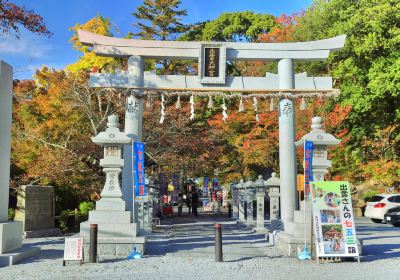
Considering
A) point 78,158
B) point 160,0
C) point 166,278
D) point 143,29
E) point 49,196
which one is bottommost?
point 166,278

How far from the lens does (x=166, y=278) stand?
770 centimetres

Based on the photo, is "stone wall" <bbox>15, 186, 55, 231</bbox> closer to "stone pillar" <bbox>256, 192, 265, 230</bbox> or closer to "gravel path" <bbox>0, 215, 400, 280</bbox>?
"gravel path" <bbox>0, 215, 400, 280</bbox>

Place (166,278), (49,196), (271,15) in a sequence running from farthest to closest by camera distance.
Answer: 1. (271,15)
2. (49,196)
3. (166,278)

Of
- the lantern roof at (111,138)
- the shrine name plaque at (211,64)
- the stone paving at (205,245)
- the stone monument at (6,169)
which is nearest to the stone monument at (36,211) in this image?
the stone paving at (205,245)

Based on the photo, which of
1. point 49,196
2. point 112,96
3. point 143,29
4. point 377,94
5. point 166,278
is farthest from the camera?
point 143,29

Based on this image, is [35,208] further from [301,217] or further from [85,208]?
[301,217]

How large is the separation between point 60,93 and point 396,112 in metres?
15.2

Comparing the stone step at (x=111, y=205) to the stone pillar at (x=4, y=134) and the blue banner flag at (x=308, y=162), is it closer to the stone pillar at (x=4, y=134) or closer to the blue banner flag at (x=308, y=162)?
the stone pillar at (x=4, y=134)

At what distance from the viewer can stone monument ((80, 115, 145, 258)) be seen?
400 inches

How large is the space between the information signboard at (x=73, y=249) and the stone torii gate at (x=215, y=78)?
3.17 m

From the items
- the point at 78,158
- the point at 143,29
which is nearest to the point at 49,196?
the point at 78,158

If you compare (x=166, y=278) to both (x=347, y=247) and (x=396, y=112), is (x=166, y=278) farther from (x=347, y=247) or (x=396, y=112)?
(x=396, y=112)

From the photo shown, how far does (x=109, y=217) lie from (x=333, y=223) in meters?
5.07

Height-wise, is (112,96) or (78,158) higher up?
(112,96)
